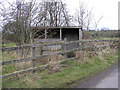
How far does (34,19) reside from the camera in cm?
773

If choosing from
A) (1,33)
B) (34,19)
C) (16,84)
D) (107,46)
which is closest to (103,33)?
(107,46)

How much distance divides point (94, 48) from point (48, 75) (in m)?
5.22

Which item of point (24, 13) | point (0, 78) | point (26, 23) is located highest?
point (24, 13)

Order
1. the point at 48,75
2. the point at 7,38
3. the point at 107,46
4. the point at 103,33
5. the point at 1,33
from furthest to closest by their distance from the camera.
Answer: the point at 103,33 < the point at 107,46 < the point at 7,38 < the point at 1,33 < the point at 48,75

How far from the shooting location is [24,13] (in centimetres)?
703

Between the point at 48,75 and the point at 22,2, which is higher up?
the point at 22,2

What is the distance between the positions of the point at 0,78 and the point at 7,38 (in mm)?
3569

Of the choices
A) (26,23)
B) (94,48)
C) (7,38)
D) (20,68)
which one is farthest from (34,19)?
(94,48)

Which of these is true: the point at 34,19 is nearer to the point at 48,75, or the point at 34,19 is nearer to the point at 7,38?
the point at 7,38

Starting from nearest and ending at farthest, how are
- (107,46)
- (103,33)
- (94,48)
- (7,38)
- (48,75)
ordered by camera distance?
1. (48,75)
2. (7,38)
3. (94,48)
4. (107,46)
5. (103,33)

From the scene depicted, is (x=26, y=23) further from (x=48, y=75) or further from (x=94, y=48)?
(x=94, y=48)

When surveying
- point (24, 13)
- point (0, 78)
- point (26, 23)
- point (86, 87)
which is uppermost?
point (24, 13)

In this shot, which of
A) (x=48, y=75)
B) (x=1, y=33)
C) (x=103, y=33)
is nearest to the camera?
(x=48, y=75)

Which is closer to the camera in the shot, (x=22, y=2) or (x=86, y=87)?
(x=86, y=87)
